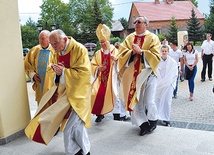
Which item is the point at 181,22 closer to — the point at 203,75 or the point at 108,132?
the point at 203,75

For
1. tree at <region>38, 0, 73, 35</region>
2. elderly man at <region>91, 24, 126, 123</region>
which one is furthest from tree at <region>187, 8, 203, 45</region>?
elderly man at <region>91, 24, 126, 123</region>

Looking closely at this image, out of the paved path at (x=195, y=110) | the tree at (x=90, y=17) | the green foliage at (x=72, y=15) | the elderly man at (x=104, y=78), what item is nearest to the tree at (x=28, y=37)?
the green foliage at (x=72, y=15)

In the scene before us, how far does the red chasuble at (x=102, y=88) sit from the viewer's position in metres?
5.28

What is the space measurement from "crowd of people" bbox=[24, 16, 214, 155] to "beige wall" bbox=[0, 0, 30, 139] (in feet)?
1.02

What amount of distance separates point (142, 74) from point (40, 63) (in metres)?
1.78

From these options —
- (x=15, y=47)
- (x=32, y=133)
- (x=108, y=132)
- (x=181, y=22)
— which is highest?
(x=181, y=22)

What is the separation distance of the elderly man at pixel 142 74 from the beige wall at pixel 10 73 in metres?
1.76

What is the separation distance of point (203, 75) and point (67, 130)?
8062mm

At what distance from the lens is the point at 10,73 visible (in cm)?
439

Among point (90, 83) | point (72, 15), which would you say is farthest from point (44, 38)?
point (72, 15)

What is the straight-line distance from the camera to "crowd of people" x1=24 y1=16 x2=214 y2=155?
3.52 m

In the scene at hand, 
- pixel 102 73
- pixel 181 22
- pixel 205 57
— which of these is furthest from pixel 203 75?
pixel 181 22

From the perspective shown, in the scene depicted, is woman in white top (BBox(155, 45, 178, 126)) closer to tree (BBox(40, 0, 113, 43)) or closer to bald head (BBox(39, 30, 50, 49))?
bald head (BBox(39, 30, 50, 49))

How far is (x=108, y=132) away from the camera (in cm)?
469
